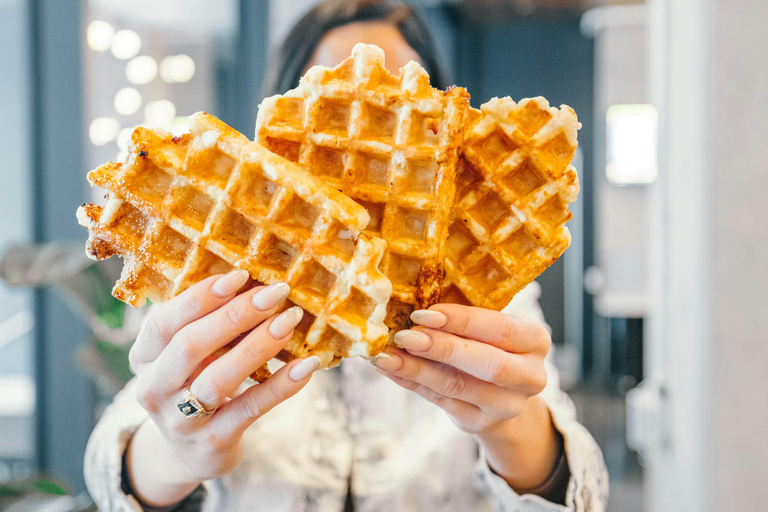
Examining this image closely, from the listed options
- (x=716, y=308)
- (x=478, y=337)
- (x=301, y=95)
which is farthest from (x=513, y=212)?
A: (x=716, y=308)

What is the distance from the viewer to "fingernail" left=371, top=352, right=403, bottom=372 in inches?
41.2

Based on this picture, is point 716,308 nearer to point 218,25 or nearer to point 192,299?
point 192,299

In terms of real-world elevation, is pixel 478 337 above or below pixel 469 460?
above

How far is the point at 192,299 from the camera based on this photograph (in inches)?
39.2

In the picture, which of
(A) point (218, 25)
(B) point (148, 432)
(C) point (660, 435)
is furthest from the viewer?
(A) point (218, 25)

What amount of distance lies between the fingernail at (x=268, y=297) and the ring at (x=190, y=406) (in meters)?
0.24

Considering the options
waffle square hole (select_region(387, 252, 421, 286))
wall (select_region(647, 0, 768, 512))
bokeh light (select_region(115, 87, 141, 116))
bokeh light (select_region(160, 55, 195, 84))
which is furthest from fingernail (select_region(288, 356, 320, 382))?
bokeh light (select_region(160, 55, 195, 84))

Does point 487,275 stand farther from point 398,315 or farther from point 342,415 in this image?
point 342,415

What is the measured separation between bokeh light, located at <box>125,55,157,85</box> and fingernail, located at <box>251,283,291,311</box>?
134 inches

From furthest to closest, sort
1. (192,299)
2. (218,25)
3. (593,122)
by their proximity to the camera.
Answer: (593,122), (218,25), (192,299)

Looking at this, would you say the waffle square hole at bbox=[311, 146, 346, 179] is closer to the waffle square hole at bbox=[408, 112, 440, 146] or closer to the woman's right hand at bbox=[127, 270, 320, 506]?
the waffle square hole at bbox=[408, 112, 440, 146]

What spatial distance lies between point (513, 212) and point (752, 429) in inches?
38.2

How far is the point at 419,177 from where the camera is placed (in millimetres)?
1171

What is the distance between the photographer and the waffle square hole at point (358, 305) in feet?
3.38
